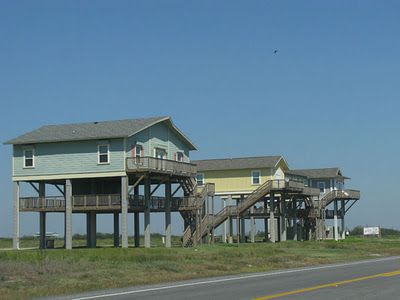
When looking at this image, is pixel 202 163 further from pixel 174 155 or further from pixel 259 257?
pixel 259 257

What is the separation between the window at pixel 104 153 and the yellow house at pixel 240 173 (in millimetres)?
23334

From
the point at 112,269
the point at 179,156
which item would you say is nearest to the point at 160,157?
the point at 179,156

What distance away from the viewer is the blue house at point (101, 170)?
177 ft

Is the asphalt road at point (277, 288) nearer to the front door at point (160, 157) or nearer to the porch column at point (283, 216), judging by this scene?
the front door at point (160, 157)

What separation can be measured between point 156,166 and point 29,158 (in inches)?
401

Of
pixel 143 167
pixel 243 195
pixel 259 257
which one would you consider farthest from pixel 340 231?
pixel 259 257

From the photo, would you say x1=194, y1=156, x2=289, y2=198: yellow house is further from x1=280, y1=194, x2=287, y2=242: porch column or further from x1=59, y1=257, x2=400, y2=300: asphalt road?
x1=59, y1=257, x2=400, y2=300: asphalt road

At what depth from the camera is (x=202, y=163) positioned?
257ft

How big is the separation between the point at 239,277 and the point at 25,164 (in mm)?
34593

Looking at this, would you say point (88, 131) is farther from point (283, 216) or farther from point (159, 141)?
point (283, 216)

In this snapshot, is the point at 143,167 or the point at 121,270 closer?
the point at 121,270

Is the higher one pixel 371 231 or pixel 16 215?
pixel 16 215

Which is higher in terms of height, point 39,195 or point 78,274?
point 39,195

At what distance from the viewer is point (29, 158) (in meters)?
56.8
